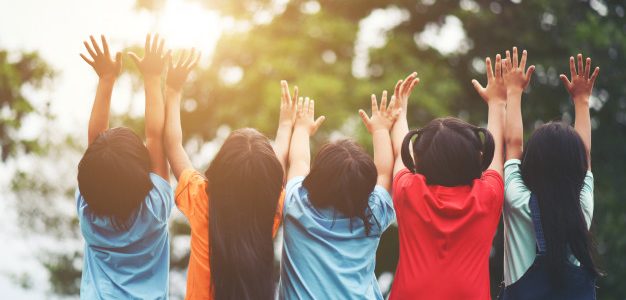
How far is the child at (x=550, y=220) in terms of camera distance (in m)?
3.04

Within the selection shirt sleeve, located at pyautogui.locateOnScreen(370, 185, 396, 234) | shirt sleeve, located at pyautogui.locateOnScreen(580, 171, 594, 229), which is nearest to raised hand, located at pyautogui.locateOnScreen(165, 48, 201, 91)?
shirt sleeve, located at pyautogui.locateOnScreen(370, 185, 396, 234)

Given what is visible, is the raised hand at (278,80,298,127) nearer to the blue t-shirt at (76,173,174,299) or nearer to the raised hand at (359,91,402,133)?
the raised hand at (359,91,402,133)

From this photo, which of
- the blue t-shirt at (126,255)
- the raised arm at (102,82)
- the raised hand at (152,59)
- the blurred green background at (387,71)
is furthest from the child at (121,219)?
the blurred green background at (387,71)

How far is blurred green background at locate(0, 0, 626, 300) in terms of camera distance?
10.7 metres

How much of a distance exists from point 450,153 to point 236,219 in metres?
0.98

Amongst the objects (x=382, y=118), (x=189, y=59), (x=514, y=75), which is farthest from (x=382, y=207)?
(x=189, y=59)

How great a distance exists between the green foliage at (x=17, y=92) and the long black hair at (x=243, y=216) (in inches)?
311

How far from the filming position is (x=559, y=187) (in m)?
3.09

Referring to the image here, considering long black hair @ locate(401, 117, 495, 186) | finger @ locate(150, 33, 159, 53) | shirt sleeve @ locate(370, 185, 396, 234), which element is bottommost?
shirt sleeve @ locate(370, 185, 396, 234)

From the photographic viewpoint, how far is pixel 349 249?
10.1 ft

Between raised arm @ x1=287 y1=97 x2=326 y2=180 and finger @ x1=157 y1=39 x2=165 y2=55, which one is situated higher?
finger @ x1=157 y1=39 x2=165 y2=55

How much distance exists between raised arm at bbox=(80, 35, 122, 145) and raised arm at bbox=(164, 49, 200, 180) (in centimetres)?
27

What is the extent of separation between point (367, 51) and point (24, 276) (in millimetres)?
8440

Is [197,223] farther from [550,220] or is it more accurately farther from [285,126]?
[550,220]
